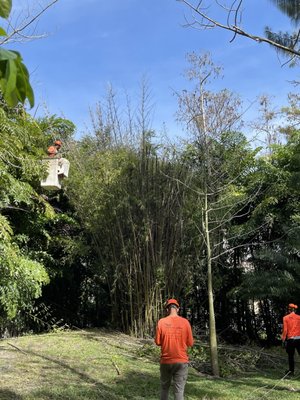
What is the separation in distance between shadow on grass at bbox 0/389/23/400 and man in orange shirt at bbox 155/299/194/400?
1570 mm

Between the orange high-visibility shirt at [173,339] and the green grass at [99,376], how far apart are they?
3.67 ft

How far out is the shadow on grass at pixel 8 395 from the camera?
4730mm

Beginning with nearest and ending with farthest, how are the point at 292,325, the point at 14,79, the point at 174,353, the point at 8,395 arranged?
the point at 14,79, the point at 174,353, the point at 8,395, the point at 292,325

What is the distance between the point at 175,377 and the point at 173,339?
1.28 ft

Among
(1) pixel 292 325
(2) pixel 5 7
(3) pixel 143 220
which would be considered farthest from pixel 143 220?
(2) pixel 5 7

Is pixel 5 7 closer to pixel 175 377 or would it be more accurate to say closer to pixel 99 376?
pixel 175 377

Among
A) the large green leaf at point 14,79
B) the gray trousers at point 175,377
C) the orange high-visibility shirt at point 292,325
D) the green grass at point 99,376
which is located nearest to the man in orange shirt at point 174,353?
the gray trousers at point 175,377

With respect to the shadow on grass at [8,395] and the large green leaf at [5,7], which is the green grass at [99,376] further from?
the large green leaf at [5,7]

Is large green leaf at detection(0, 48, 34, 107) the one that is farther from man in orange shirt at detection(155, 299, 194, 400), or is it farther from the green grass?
the green grass

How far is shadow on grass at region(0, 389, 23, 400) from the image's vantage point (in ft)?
A: 15.5

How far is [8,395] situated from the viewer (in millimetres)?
4812

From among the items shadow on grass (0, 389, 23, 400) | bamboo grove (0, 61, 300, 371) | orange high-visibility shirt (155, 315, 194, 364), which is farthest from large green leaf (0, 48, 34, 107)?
bamboo grove (0, 61, 300, 371)

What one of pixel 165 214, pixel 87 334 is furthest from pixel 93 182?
pixel 87 334

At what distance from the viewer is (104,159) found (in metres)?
9.78
